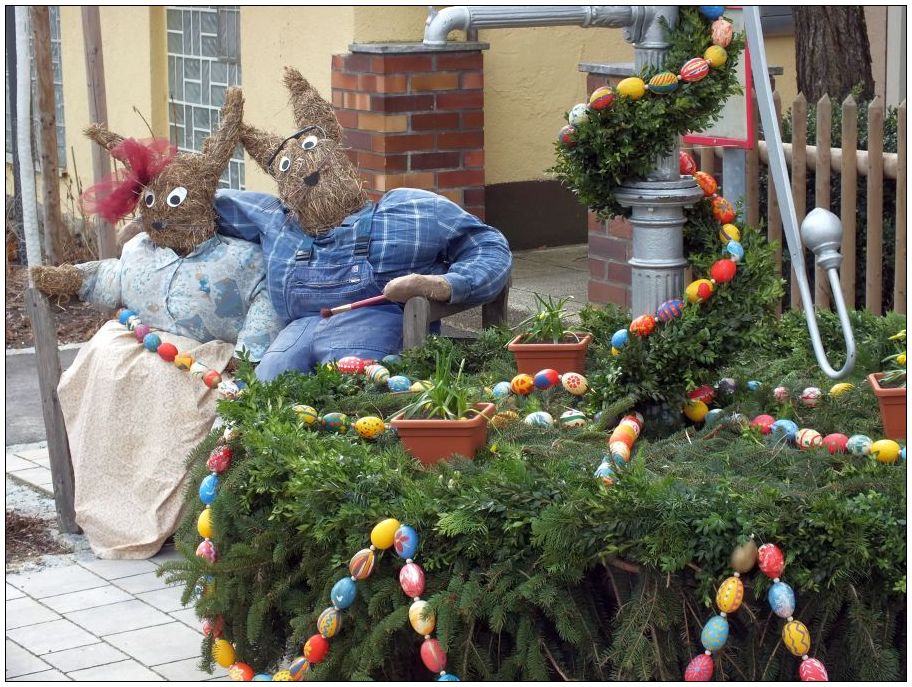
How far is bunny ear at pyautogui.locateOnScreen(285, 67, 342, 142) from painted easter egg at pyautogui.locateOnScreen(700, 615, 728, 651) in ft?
9.11

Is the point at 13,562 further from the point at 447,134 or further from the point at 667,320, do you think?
the point at 447,134

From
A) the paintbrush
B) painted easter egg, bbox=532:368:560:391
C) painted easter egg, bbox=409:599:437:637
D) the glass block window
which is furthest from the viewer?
the glass block window

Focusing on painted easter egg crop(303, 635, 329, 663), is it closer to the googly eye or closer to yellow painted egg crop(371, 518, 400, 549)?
yellow painted egg crop(371, 518, 400, 549)

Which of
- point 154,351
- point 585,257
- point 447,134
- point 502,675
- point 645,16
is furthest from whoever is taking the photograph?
point 585,257

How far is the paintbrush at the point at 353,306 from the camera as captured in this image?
446 centimetres

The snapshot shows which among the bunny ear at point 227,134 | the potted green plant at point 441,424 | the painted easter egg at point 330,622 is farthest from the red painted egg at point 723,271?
the bunny ear at point 227,134

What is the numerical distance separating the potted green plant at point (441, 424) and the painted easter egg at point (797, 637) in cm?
85

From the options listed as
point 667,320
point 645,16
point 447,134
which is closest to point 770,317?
point 667,320

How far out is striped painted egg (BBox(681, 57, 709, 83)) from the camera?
3.05 metres

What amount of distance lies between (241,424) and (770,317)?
4.53ft

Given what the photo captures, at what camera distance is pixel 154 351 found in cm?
483

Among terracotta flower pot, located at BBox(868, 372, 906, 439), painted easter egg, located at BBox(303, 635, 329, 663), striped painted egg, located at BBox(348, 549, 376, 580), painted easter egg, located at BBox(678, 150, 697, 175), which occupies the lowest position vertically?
painted easter egg, located at BBox(303, 635, 329, 663)

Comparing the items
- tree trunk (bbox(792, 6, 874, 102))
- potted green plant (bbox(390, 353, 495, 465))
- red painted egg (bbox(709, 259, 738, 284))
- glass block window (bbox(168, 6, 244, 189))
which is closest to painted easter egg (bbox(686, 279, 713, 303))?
red painted egg (bbox(709, 259, 738, 284))

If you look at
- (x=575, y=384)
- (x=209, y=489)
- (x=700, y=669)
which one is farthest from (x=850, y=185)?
(x=700, y=669)
